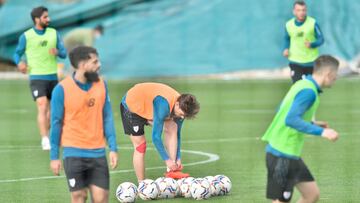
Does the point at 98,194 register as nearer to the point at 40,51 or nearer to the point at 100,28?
the point at 40,51

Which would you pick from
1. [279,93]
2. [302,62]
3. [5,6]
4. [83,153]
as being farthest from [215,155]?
[5,6]

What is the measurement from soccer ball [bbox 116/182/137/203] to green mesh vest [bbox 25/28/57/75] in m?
6.25

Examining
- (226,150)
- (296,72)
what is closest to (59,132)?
(226,150)

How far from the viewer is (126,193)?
11023mm

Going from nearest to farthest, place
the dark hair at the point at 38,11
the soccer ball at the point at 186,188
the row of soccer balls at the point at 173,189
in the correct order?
the row of soccer balls at the point at 173,189 → the soccer ball at the point at 186,188 → the dark hair at the point at 38,11

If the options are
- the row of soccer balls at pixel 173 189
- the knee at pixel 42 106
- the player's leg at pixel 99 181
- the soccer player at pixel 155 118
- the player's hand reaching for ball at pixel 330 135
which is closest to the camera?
the player's hand reaching for ball at pixel 330 135

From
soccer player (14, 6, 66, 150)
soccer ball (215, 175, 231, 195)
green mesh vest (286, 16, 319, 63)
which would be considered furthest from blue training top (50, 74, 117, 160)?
green mesh vest (286, 16, 319, 63)

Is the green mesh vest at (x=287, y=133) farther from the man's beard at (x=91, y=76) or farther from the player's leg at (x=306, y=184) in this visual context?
the man's beard at (x=91, y=76)

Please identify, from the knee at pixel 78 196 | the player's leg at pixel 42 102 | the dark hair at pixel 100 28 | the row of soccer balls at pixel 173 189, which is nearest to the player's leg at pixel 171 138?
the row of soccer balls at pixel 173 189

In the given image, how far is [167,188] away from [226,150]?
4611 millimetres

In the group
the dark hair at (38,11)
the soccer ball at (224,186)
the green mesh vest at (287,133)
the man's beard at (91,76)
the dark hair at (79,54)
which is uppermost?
the dark hair at (38,11)

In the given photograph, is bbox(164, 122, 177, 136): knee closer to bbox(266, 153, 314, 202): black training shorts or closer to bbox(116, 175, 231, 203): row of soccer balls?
bbox(116, 175, 231, 203): row of soccer balls

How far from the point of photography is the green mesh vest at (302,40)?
773 inches

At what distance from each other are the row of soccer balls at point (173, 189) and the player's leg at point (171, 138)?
1.47 feet
